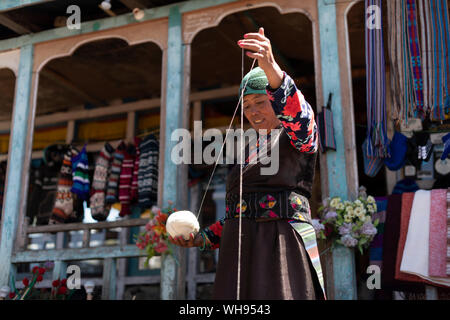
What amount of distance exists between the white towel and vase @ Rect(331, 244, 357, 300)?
0.42 metres

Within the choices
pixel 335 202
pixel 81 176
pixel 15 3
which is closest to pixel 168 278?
pixel 335 202

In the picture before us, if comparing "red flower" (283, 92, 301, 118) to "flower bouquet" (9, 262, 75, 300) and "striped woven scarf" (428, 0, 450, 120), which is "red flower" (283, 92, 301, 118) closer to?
"striped woven scarf" (428, 0, 450, 120)

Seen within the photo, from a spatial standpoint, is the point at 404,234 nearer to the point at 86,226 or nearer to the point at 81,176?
the point at 86,226

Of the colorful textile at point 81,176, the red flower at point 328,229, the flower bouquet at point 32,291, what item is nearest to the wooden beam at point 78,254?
the flower bouquet at point 32,291

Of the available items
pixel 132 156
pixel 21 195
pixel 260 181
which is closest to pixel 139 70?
pixel 132 156

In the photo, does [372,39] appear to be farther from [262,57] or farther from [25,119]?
[25,119]

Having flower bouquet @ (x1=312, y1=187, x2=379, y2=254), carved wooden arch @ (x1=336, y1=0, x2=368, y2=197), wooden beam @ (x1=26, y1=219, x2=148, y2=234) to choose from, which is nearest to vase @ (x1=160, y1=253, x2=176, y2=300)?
wooden beam @ (x1=26, y1=219, x2=148, y2=234)

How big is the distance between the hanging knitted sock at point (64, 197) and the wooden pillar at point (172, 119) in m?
2.50

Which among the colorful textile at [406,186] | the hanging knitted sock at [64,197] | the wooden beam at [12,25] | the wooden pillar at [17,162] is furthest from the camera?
the hanging knitted sock at [64,197]

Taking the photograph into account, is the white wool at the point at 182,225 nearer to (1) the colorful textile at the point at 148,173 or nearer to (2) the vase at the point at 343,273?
(2) the vase at the point at 343,273

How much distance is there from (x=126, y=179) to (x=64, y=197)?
0.90 metres

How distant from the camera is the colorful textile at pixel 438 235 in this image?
161 inches

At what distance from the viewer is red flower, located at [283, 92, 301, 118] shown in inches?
89.4

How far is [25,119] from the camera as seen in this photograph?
603 centimetres
